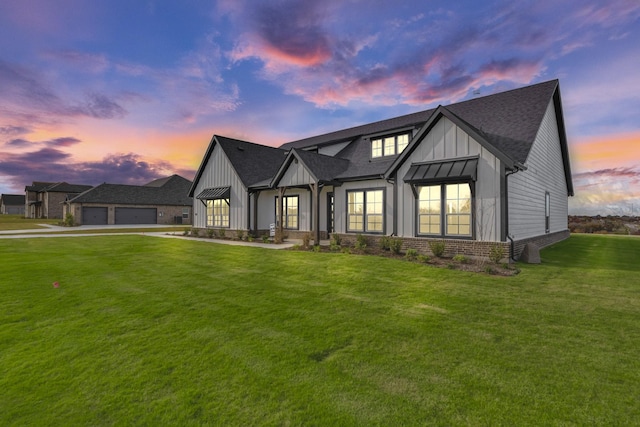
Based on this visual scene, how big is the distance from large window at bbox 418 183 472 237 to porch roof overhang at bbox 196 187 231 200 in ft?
49.3

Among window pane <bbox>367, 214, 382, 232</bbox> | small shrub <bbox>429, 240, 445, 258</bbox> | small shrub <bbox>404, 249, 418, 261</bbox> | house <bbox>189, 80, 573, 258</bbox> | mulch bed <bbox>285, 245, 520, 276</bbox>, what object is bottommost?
mulch bed <bbox>285, 245, 520, 276</bbox>

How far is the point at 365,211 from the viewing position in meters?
15.5

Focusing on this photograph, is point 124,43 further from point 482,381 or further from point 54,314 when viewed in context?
point 482,381

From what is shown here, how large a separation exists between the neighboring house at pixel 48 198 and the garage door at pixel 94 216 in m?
17.6

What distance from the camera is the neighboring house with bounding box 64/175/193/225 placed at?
42906 mm

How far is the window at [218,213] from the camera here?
76.3ft

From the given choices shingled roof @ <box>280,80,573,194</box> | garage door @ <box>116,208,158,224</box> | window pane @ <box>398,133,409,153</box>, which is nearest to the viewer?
shingled roof @ <box>280,80,573,194</box>

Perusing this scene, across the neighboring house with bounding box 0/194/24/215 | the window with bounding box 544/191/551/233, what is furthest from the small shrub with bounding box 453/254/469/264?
the neighboring house with bounding box 0/194/24/215

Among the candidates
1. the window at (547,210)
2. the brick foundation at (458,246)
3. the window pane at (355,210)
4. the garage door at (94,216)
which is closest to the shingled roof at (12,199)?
the garage door at (94,216)

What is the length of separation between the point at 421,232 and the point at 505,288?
551 centimetres

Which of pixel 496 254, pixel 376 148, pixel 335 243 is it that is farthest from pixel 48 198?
pixel 496 254

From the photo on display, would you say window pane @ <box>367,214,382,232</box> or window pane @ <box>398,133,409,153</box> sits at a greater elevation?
window pane @ <box>398,133,409,153</box>

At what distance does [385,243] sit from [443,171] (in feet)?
13.2

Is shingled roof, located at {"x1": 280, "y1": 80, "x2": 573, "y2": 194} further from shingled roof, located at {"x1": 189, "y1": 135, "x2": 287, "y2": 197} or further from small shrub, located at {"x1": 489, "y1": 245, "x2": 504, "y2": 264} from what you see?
shingled roof, located at {"x1": 189, "y1": 135, "x2": 287, "y2": 197}
